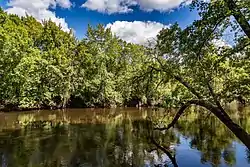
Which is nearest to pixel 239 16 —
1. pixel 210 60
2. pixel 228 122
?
pixel 210 60

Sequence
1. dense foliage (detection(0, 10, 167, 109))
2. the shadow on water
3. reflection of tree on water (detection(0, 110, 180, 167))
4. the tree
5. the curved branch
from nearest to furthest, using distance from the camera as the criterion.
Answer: the tree < the curved branch < the shadow on water < reflection of tree on water (detection(0, 110, 180, 167)) < dense foliage (detection(0, 10, 167, 109))

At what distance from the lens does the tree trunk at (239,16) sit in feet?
27.9

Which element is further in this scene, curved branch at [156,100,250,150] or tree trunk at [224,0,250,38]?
curved branch at [156,100,250,150]

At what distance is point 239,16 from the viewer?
8750 millimetres

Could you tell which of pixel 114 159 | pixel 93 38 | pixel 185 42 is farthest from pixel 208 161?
pixel 93 38

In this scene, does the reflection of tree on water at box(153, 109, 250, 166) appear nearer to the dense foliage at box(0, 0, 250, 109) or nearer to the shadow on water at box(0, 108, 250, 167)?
the shadow on water at box(0, 108, 250, 167)

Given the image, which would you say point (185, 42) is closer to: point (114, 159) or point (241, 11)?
point (241, 11)

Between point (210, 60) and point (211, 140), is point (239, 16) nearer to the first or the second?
Answer: point (210, 60)

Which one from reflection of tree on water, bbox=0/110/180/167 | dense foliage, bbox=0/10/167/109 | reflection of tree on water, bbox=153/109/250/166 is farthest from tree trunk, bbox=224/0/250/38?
dense foliage, bbox=0/10/167/109

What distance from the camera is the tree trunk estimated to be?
850 centimetres

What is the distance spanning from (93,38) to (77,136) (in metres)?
35.3

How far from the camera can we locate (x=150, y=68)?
15172mm

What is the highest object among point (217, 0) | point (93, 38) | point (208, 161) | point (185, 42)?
point (93, 38)

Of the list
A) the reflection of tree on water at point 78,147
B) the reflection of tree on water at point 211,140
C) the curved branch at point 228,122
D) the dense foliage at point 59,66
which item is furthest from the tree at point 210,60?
the dense foliage at point 59,66
